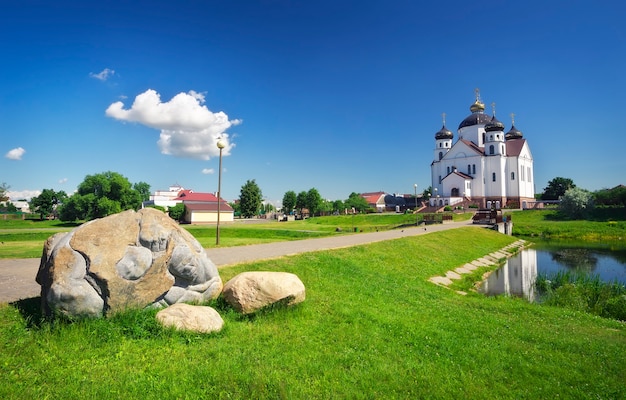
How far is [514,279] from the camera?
20.2m

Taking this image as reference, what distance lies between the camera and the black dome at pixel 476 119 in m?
78.9

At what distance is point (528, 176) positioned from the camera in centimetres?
7606

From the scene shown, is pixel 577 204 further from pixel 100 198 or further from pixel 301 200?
pixel 100 198

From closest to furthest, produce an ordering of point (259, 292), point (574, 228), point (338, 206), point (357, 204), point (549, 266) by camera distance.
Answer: point (259, 292) < point (549, 266) < point (574, 228) < point (357, 204) < point (338, 206)

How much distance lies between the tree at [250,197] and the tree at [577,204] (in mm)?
53480

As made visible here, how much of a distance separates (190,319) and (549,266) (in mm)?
25108

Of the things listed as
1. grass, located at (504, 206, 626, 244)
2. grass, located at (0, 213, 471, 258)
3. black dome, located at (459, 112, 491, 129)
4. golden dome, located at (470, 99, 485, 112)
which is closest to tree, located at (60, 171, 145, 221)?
grass, located at (0, 213, 471, 258)

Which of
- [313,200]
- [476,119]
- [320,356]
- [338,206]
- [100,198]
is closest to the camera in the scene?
[320,356]

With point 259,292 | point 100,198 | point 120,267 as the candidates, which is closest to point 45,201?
point 100,198

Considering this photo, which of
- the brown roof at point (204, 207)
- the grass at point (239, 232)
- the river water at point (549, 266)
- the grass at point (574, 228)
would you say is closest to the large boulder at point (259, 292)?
the grass at point (239, 232)

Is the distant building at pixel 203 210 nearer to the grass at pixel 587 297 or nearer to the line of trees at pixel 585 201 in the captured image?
the line of trees at pixel 585 201

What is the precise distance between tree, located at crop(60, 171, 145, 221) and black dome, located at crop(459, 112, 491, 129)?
227 ft

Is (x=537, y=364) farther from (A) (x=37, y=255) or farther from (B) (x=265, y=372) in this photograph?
(A) (x=37, y=255)

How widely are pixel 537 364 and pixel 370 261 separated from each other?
9.24 m
